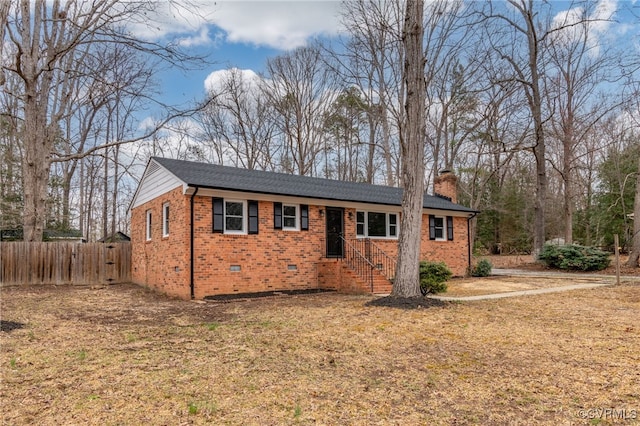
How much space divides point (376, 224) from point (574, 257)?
10.0 meters

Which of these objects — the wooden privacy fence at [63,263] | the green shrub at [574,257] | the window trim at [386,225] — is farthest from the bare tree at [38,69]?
the green shrub at [574,257]

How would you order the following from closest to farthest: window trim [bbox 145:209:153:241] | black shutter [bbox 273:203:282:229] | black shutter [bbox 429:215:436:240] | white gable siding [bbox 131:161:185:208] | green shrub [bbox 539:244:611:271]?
white gable siding [bbox 131:161:185:208]
black shutter [bbox 273:203:282:229]
window trim [bbox 145:209:153:241]
black shutter [bbox 429:215:436:240]
green shrub [bbox 539:244:611:271]

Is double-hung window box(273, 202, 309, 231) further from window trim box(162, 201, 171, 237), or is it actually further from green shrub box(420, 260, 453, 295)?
green shrub box(420, 260, 453, 295)

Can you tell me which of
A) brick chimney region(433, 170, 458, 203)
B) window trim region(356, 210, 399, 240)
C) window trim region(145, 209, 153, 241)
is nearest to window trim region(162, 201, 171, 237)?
window trim region(145, 209, 153, 241)

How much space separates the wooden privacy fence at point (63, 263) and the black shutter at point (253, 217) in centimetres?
723

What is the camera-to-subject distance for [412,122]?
937 cm

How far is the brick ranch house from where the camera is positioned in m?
11.5

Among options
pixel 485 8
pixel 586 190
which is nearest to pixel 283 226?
pixel 485 8

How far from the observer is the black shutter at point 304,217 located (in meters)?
13.5

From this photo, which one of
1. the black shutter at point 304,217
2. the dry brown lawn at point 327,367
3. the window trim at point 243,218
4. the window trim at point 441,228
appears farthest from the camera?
the window trim at point 441,228

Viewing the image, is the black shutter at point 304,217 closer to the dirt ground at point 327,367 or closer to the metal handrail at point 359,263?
the metal handrail at point 359,263

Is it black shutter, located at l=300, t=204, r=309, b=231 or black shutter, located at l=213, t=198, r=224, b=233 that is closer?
black shutter, located at l=213, t=198, r=224, b=233

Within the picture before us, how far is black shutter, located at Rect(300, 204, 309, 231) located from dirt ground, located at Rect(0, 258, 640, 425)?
5.03 metres

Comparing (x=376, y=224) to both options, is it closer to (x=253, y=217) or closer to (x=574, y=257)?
(x=253, y=217)
